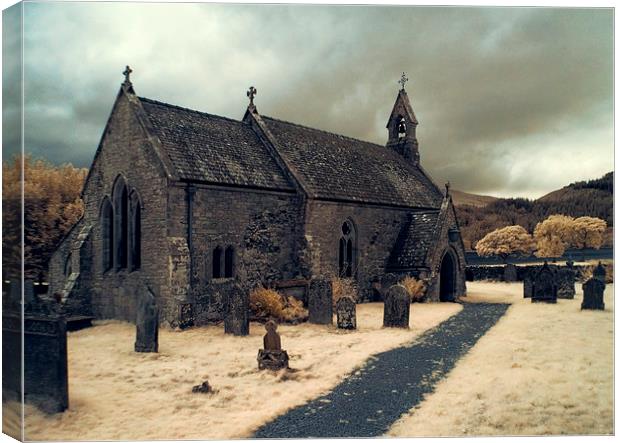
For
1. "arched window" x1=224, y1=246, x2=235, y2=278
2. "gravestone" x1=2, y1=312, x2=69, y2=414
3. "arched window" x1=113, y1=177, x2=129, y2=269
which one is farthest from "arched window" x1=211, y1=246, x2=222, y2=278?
"gravestone" x1=2, y1=312, x2=69, y2=414

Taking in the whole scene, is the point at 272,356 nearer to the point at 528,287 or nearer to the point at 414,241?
the point at 414,241

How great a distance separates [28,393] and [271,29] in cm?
767

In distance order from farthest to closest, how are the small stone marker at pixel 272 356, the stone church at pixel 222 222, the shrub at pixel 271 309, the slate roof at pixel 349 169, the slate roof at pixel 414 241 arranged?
the slate roof at pixel 414 241 < the slate roof at pixel 349 169 < the shrub at pixel 271 309 < the stone church at pixel 222 222 < the small stone marker at pixel 272 356

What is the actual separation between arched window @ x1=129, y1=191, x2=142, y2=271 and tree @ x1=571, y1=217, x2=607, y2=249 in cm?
1296

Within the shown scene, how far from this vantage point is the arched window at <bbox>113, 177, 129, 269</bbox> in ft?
55.7

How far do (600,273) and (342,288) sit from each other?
8.90 m

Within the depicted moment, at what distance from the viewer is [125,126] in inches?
656

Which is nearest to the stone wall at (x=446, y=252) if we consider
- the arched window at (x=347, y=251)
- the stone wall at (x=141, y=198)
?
the arched window at (x=347, y=251)

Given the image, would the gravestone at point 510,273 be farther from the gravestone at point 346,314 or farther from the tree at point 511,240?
the gravestone at point 346,314

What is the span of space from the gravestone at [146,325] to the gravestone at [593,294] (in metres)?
12.3

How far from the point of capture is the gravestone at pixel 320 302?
636 inches

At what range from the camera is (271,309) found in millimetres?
16109

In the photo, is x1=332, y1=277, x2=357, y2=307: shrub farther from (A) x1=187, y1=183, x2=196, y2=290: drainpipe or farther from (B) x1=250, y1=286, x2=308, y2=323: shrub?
(A) x1=187, y1=183, x2=196, y2=290: drainpipe

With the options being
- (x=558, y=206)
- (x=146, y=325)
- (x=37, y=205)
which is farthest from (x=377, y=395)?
(x=37, y=205)
